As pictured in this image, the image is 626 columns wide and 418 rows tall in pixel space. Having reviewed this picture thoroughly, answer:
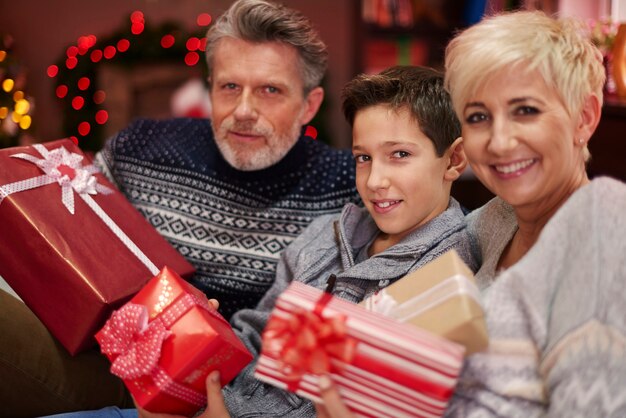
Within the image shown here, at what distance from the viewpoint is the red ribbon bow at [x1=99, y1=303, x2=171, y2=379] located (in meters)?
1.37

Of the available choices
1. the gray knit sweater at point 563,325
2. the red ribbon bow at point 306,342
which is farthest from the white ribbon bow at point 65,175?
the gray knit sweater at point 563,325

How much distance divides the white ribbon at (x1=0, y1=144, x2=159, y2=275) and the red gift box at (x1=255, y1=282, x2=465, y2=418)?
657 millimetres

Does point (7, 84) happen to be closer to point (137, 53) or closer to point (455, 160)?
point (137, 53)

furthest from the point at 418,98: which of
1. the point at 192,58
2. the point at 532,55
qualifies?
the point at 192,58

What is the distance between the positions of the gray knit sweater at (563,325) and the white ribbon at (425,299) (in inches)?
2.1

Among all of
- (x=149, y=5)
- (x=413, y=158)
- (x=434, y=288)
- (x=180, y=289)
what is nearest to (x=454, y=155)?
(x=413, y=158)

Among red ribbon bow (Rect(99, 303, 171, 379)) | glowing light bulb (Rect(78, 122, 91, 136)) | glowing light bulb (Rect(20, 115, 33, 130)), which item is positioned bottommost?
glowing light bulb (Rect(78, 122, 91, 136))

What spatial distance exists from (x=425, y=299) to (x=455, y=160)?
552mm

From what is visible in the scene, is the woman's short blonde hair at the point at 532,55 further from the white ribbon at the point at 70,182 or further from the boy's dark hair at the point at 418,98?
the white ribbon at the point at 70,182

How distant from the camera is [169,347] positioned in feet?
4.49

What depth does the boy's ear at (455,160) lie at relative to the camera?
1.64 meters

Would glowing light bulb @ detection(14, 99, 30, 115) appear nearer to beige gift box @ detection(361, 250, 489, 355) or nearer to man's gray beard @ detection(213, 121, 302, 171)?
man's gray beard @ detection(213, 121, 302, 171)

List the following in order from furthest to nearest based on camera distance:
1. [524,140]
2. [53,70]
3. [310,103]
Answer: [53,70], [310,103], [524,140]

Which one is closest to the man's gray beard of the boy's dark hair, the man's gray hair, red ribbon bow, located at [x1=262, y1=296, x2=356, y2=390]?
the man's gray hair
